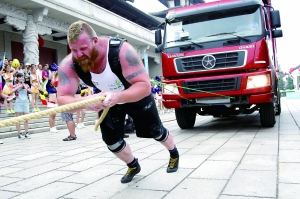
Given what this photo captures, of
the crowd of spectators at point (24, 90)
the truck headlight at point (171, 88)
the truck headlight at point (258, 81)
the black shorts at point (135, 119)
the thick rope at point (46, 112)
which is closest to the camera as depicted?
the thick rope at point (46, 112)

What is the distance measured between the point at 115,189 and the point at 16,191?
3.39 ft

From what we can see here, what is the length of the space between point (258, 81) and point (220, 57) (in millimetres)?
871

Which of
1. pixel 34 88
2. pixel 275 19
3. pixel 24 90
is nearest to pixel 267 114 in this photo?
pixel 275 19

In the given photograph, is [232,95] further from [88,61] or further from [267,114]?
[88,61]

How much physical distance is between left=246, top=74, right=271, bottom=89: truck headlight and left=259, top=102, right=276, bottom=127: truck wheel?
669mm

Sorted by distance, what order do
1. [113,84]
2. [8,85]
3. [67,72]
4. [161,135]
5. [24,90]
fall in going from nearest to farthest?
[67,72]
[113,84]
[161,135]
[24,90]
[8,85]

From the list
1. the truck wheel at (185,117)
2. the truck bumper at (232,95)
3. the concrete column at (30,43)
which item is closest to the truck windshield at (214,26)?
the truck bumper at (232,95)

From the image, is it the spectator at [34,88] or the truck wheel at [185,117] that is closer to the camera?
the truck wheel at [185,117]

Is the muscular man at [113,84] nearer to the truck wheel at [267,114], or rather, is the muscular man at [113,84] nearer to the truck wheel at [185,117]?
the truck wheel at [267,114]

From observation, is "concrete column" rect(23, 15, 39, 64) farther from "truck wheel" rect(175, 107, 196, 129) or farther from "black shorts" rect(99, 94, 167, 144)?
"black shorts" rect(99, 94, 167, 144)

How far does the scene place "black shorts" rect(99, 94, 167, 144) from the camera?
3.06 metres

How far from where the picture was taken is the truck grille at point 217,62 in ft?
19.4

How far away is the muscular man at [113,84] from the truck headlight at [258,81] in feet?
9.88

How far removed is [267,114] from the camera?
643 centimetres
